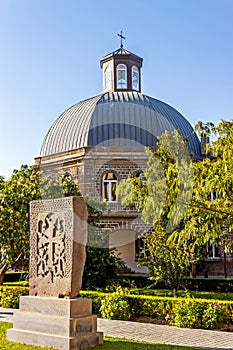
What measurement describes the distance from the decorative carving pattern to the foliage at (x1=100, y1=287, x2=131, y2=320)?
3.20 meters

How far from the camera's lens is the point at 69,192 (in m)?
16.5

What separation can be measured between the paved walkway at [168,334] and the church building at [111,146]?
12.6 m

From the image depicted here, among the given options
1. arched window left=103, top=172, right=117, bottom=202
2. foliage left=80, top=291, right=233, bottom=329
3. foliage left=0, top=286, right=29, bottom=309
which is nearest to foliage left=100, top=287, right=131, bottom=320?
foliage left=80, top=291, right=233, bottom=329

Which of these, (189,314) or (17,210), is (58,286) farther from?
(17,210)

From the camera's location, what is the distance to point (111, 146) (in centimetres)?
2525

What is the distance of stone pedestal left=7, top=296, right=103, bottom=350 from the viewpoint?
8062 mm

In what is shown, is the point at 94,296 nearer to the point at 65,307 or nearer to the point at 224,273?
the point at 65,307

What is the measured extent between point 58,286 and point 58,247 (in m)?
0.72

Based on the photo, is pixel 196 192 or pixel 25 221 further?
pixel 25 221

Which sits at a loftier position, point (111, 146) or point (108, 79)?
point (108, 79)

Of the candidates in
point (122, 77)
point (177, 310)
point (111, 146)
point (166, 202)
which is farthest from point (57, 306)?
point (122, 77)

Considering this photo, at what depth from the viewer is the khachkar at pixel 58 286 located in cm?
820

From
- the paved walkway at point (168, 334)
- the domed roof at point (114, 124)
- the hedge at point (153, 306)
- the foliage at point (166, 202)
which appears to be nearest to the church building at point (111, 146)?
the domed roof at point (114, 124)

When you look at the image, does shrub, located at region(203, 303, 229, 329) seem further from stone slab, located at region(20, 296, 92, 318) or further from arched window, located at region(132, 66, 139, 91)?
arched window, located at region(132, 66, 139, 91)
